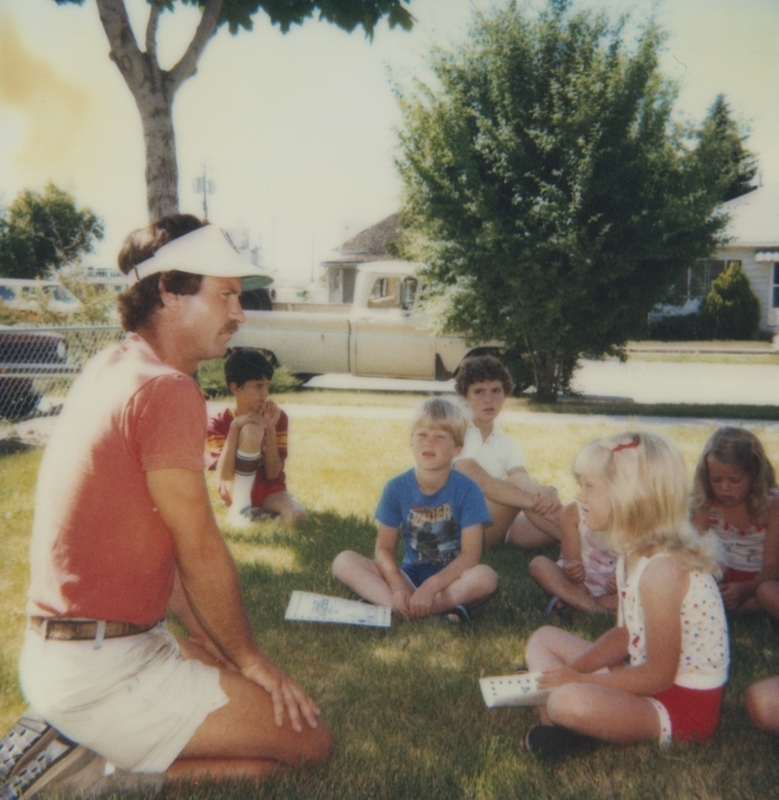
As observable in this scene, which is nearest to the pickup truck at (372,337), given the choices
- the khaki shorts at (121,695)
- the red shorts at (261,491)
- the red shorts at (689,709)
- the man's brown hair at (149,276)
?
the red shorts at (261,491)

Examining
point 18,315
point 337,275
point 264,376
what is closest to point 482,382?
point 264,376

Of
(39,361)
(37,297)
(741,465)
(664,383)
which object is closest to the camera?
(741,465)

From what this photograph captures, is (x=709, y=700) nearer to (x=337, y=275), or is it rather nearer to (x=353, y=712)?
(x=353, y=712)

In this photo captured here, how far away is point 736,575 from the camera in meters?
4.07

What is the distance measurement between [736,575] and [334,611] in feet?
6.51

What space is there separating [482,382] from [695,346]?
22.2 metres

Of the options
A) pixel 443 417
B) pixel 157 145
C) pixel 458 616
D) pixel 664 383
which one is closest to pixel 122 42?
pixel 157 145

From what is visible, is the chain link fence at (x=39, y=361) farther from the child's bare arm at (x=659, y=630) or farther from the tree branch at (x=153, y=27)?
the child's bare arm at (x=659, y=630)

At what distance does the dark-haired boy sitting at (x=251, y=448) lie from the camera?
5469 millimetres

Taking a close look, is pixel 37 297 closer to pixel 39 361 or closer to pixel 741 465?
pixel 39 361

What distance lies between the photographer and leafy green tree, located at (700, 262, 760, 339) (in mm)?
27969

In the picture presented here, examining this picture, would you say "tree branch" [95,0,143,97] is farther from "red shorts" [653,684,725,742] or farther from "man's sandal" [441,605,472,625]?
"red shorts" [653,684,725,742]

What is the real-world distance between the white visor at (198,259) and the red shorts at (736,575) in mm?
2876

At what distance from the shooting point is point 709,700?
108 inches
